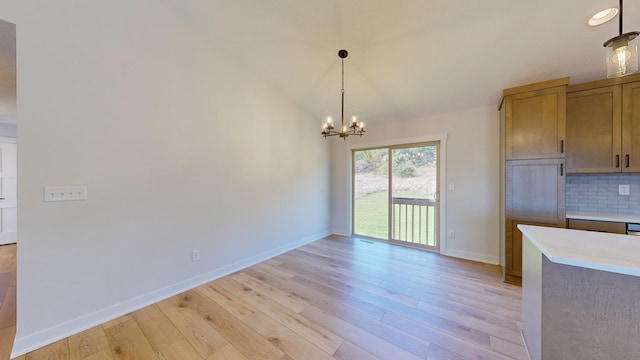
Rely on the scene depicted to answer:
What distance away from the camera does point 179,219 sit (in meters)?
2.53

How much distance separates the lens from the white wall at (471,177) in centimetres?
325

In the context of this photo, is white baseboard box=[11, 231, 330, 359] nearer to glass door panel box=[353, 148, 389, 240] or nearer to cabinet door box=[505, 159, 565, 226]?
glass door panel box=[353, 148, 389, 240]

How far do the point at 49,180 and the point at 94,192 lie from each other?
280 millimetres

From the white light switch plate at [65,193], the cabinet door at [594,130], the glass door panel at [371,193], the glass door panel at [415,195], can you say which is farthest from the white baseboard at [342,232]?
the white light switch plate at [65,193]

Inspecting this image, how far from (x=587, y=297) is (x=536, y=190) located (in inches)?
74.5

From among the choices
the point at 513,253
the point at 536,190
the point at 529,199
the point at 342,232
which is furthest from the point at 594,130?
the point at 342,232

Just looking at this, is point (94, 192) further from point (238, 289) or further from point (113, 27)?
point (238, 289)

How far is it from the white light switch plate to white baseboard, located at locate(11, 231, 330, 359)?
1046mm

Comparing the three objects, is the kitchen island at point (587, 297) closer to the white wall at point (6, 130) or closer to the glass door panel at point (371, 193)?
the glass door panel at point (371, 193)

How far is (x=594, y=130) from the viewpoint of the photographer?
255 cm

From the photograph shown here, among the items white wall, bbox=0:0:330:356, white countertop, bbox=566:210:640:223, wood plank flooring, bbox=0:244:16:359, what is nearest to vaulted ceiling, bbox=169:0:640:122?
white wall, bbox=0:0:330:356

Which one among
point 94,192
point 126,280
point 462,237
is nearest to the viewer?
point 94,192

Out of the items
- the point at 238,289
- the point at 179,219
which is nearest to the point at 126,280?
the point at 179,219

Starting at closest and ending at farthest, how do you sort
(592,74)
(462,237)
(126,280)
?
(126,280) < (592,74) < (462,237)
